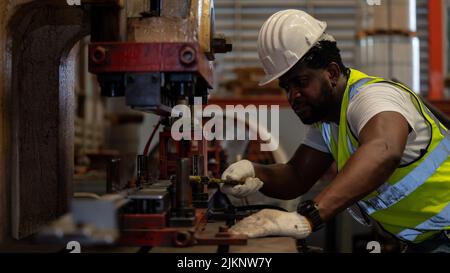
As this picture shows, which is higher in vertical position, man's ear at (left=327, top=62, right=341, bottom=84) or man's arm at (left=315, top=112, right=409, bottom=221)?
man's ear at (left=327, top=62, right=341, bottom=84)

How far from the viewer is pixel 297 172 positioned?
2074mm

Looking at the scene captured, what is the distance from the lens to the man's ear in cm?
175

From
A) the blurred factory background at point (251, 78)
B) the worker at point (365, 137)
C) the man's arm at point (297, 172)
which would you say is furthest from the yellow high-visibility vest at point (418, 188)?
the man's arm at point (297, 172)

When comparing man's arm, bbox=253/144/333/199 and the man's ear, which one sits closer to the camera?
the man's ear

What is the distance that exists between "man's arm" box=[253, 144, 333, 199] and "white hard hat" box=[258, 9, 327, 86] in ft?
1.38

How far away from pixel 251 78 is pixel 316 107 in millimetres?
3957

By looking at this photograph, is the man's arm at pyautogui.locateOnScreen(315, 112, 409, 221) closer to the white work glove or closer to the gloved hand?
the gloved hand

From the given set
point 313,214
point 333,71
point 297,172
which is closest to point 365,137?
point 313,214

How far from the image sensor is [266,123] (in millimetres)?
3803

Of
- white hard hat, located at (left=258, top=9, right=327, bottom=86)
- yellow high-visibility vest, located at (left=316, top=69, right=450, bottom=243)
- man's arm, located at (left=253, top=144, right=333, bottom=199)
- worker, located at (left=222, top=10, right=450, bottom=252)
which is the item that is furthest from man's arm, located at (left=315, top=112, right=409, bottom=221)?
man's arm, located at (left=253, top=144, right=333, bottom=199)

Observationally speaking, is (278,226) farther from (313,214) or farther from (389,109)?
(389,109)

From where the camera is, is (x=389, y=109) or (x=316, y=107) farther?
(x=316, y=107)
